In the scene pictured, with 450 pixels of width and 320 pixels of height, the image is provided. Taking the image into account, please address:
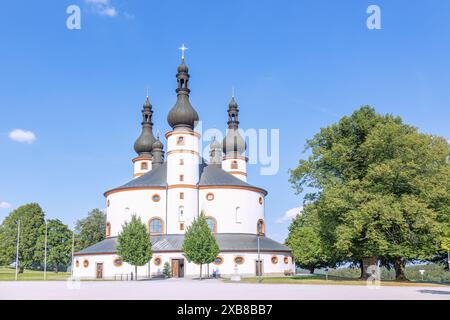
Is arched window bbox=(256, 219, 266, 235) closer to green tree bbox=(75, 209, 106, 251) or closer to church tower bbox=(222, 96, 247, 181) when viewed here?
church tower bbox=(222, 96, 247, 181)

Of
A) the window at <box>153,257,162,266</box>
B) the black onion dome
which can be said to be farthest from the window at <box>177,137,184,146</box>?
the black onion dome

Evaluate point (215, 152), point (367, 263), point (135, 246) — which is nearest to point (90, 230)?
point (215, 152)

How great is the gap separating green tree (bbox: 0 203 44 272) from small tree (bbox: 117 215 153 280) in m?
32.3

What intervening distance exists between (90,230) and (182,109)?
123 ft

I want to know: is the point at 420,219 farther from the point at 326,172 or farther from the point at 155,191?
the point at 155,191

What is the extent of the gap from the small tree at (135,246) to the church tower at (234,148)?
26026 millimetres

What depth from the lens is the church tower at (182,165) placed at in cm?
5616

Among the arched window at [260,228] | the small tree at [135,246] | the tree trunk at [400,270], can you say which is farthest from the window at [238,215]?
the tree trunk at [400,270]

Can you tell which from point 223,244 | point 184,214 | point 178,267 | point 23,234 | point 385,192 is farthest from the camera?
point 23,234

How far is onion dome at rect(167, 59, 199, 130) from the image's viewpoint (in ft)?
186

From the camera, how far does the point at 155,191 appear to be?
57406 mm

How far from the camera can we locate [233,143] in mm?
71875

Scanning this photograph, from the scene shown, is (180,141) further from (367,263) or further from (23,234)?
(23,234)

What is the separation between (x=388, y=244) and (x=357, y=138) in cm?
938
